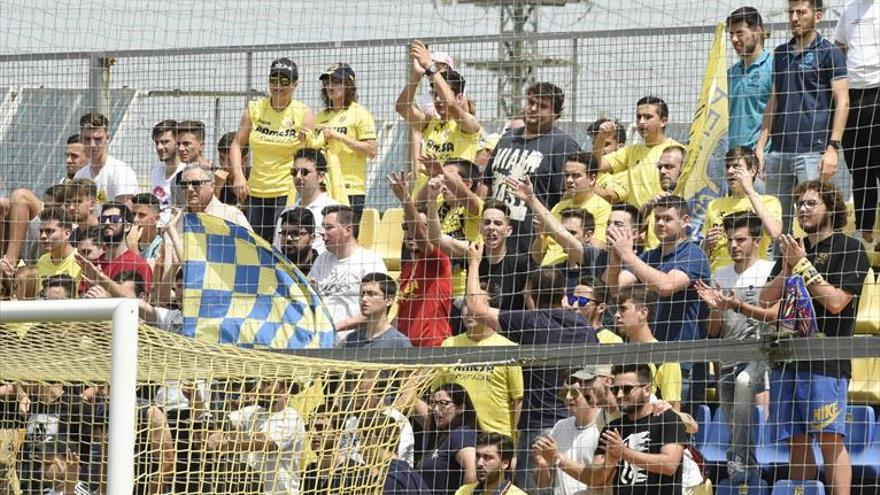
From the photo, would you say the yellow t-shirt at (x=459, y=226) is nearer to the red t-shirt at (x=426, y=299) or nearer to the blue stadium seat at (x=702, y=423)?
the red t-shirt at (x=426, y=299)

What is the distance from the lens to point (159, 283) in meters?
8.82

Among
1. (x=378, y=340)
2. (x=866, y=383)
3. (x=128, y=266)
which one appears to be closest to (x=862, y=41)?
(x=866, y=383)

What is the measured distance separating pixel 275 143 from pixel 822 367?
3.76 metres

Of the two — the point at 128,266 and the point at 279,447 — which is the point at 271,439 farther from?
the point at 128,266

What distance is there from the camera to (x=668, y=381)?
762 centimetres

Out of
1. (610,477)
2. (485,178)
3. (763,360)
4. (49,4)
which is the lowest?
(610,477)

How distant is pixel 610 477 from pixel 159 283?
2.76 metres

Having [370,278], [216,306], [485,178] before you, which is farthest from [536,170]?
[216,306]

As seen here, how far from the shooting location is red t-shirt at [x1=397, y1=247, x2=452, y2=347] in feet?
27.6

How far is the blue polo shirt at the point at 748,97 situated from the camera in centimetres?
820

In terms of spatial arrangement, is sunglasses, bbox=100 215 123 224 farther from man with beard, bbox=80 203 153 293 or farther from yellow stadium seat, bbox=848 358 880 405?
yellow stadium seat, bbox=848 358 880 405

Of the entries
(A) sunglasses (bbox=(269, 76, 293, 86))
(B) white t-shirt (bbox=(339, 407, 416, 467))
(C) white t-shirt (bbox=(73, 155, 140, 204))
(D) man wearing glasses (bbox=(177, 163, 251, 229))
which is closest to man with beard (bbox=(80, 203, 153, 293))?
(C) white t-shirt (bbox=(73, 155, 140, 204))

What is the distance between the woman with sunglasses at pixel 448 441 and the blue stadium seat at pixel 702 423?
1.04m

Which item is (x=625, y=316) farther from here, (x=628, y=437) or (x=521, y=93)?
(x=521, y=93)
